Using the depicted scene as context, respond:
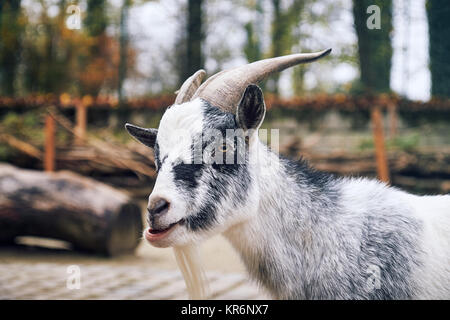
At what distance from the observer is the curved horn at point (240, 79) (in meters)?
2.25

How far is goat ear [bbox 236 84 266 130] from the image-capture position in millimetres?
2152

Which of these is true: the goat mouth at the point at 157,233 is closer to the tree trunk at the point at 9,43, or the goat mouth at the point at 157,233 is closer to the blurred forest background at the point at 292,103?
the blurred forest background at the point at 292,103

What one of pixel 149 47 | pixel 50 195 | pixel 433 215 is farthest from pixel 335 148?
pixel 149 47

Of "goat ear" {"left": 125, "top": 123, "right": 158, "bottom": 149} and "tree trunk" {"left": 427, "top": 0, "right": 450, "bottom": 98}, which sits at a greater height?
"tree trunk" {"left": 427, "top": 0, "right": 450, "bottom": 98}

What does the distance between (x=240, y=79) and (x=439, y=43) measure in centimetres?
586

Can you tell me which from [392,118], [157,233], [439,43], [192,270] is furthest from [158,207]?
[392,118]

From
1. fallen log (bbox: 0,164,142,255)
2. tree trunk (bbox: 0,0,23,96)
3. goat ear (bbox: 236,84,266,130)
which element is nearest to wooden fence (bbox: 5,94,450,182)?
fallen log (bbox: 0,164,142,255)

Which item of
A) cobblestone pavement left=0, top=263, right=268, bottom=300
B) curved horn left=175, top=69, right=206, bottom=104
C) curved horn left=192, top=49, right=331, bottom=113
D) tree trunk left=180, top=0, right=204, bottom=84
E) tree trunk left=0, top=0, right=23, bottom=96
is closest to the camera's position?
curved horn left=192, top=49, right=331, bottom=113

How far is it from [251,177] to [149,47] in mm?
25385

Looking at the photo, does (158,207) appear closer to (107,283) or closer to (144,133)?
(144,133)

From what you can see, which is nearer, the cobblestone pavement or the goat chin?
the goat chin

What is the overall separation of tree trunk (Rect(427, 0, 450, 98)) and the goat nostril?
519cm

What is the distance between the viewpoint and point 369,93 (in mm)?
12094

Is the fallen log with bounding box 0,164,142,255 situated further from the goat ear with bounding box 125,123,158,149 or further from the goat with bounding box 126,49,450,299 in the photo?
the goat with bounding box 126,49,450,299
